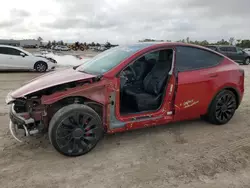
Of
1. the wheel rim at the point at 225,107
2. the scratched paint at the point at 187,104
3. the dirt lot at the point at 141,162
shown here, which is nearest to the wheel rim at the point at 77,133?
the dirt lot at the point at 141,162

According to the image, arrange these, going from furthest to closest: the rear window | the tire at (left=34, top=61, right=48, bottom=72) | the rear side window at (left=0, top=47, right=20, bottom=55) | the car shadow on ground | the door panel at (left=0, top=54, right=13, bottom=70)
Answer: the rear window
the tire at (left=34, top=61, right=48, bottom=72)
the rear side window at (left=0, top=47, right=20, bottom=55)
the door panel at (left=0, top=54, right=13, bottom=70)
the car shadow on ground

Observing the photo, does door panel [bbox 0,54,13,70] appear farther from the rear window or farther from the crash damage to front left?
the rear window

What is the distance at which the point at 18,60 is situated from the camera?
11.9 metres

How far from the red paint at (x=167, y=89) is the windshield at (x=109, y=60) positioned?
144 millimetres

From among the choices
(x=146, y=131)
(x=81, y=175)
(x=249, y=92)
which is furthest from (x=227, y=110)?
(x=249, y=92)

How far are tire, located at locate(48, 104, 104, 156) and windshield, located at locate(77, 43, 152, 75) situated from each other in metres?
0.73

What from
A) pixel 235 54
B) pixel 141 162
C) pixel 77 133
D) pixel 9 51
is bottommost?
pixel 141 162

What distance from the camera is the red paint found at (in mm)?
3232

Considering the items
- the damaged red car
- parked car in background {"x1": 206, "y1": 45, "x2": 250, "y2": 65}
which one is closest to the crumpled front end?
the damaged red car

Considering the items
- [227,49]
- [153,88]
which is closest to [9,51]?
[153,88]

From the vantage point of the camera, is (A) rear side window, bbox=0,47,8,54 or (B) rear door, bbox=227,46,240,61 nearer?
(A) rear side window, bbox=0,47,8,54

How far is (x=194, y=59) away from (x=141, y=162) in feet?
6.80

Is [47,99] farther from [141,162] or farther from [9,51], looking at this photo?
[9,51]

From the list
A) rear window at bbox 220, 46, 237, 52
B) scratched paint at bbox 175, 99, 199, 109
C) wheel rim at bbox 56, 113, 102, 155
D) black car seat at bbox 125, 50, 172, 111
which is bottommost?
wheel rim at bbox 56, 113, 102, 155
